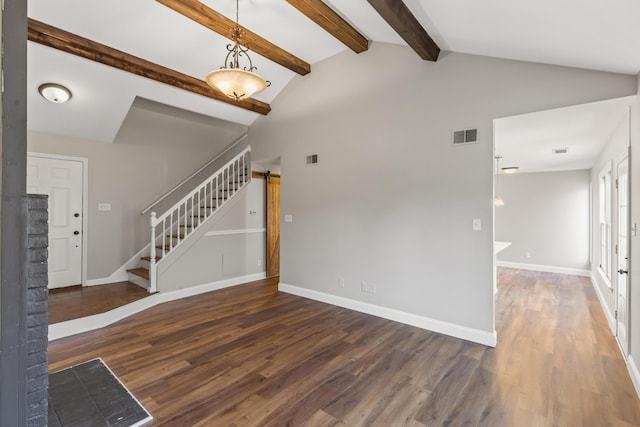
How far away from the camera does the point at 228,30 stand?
3764 mm

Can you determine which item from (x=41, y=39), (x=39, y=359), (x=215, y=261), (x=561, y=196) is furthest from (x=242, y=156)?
(x=561, y=196)

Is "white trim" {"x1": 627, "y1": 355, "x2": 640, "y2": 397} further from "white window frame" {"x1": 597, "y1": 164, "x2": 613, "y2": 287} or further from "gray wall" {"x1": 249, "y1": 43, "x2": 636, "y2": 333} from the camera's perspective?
"white window frame" {"x1": 597, "y1": 164, "x2": 613, "y2": 287}

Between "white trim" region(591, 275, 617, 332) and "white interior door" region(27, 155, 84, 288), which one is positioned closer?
"white trim" region(591, 275, 617, 332)

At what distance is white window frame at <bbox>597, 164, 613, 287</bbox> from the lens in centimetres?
455

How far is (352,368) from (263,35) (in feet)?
14.0

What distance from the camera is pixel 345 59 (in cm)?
452

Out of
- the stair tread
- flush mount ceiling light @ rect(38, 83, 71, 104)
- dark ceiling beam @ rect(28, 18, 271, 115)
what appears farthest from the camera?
the stair tread

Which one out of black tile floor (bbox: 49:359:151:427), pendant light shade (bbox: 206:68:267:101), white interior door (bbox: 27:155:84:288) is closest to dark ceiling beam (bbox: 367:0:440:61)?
pendant light shade (bbox: 206:68:267:101)

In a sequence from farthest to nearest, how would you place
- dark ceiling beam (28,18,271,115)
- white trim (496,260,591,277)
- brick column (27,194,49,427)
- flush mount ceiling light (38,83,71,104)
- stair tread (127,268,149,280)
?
white trim (496,260,591,277) → stair tread (127,268,149,280) → flush mount ceiling light (38,83,71,104) → dark ceiling beam (28,18,271,115) → brick column (27,194,49,427)

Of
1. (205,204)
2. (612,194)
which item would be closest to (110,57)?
(205,204)

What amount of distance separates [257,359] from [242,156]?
4.16 m

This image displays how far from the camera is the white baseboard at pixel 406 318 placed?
10.8 feet

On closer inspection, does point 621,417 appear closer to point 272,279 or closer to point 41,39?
point 272,279

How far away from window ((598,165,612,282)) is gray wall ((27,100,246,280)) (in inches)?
288
